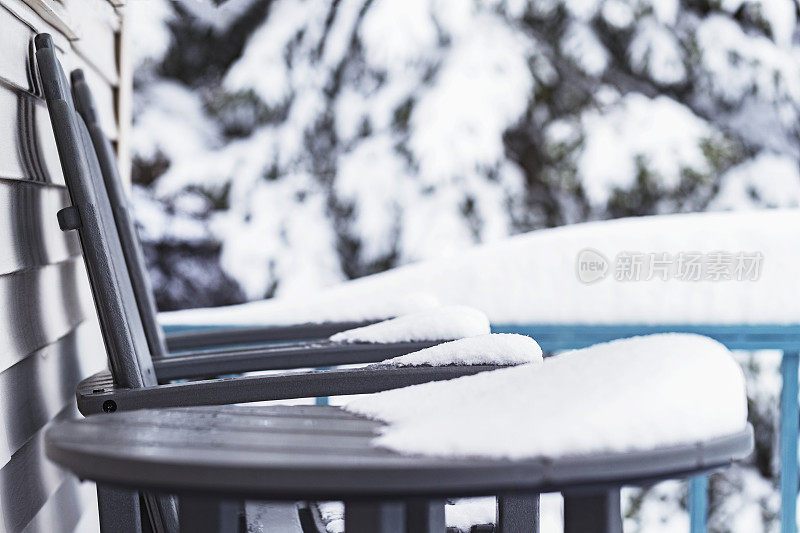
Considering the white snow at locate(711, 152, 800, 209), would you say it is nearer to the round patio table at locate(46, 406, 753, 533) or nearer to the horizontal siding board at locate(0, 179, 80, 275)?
the horizontal siding board at locate(0, 179, 80, 275)

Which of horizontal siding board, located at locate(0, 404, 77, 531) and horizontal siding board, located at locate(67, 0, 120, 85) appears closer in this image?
horizontal siding board, located at locate(0, 404, 77, 531)

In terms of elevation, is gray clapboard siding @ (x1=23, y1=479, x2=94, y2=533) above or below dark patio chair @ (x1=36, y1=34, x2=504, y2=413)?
below

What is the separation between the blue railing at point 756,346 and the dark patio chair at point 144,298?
68 cm

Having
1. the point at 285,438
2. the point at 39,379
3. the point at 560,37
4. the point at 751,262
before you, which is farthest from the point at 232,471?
the point at 560,37

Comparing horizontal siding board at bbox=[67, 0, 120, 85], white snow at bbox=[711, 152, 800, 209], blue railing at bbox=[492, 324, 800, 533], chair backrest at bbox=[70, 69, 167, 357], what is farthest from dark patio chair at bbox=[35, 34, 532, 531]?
white snow at bbox=[711, 152, 800, 209]

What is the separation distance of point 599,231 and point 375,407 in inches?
59.3

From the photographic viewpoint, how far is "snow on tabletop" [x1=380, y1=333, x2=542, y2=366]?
889 millimetres

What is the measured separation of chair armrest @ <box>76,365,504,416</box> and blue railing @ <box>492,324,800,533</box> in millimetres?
1157

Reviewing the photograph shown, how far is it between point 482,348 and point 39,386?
555 mm

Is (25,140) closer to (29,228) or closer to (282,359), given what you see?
(29,228)

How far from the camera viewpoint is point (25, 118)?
108 cm

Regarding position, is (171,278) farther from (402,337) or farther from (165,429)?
(165,429)

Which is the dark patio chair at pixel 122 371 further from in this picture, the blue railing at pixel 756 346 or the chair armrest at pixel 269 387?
the blue railing at pixel 756 346

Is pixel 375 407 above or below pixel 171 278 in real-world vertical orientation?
above
